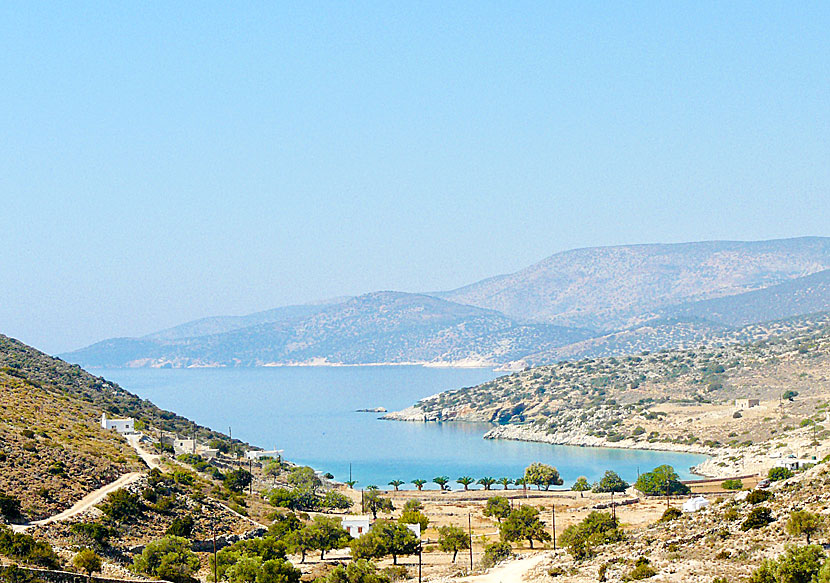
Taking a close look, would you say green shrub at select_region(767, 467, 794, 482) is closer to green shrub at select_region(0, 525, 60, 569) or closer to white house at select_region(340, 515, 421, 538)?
white house at select_region(340, 515, 421, 538)

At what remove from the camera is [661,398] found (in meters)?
122

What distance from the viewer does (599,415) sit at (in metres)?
120

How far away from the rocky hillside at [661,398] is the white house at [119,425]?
5749cm

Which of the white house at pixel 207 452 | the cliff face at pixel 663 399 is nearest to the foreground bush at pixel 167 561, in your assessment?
the white house at pixel 207 452

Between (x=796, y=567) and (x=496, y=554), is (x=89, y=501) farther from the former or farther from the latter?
(x=796, y=567)

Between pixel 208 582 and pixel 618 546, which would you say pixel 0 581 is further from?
pixel 618 546

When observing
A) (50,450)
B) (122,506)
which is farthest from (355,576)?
(50,450)

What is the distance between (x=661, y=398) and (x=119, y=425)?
7995 cm

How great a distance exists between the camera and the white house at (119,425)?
58844 millimetres

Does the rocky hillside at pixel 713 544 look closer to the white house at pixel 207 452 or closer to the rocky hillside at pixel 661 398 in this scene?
the white house at pixel 207 452

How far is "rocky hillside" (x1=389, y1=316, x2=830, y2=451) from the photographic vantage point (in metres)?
100

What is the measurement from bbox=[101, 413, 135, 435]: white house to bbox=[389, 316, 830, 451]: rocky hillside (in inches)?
2263

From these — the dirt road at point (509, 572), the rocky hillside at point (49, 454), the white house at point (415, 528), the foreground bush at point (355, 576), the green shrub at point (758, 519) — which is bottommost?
the white house at point (415, 528)

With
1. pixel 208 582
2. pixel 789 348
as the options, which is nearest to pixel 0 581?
pixel 208 582
